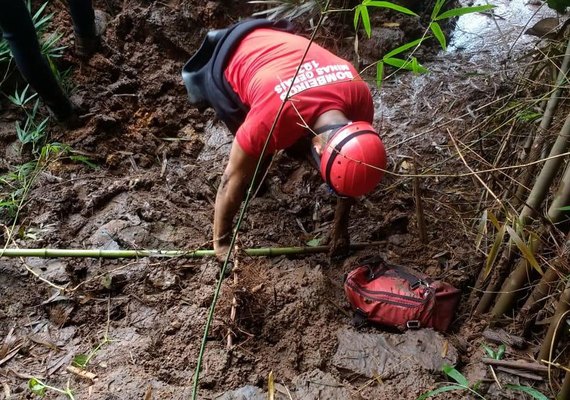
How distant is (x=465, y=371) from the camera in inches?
77.4

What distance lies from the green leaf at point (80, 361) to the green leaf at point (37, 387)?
0.14 meters

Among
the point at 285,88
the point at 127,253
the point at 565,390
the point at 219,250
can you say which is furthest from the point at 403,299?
the point at 127,253

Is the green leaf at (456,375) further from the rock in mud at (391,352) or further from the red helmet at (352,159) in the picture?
the red helmet at (352,159)

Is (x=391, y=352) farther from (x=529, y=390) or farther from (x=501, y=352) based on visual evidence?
(x=529, y=390)

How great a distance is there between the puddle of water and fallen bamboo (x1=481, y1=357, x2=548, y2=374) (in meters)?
2.50

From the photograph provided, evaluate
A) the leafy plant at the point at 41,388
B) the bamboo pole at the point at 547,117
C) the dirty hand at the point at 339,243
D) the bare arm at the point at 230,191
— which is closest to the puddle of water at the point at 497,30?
the bamboo pole at the point at 547,117

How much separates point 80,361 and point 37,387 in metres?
0.18

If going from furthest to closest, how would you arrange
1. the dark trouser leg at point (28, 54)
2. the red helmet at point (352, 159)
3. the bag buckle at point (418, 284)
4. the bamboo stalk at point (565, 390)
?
the dark trouser leg at point (28, 54) → the bag buckle at point (418, 284) → the red helmet at point (352, 159) → the bamboo stalk at point (565, 390)

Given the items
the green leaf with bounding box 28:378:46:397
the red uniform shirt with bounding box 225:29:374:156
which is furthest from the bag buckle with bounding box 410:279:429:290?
the green leaf with bounding box 28:378:46:397

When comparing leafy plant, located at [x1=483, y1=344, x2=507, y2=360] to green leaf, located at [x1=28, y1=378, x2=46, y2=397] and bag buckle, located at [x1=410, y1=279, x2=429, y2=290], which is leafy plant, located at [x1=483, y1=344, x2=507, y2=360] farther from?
green leaf, located at [x1=28, y1=378, x2=46, y2=397]

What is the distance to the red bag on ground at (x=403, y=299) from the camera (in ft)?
7.04

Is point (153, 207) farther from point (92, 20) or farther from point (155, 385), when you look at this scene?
point (92, 20)

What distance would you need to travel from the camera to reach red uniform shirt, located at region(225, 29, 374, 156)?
7.03ft

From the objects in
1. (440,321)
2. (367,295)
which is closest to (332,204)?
(367,295)
